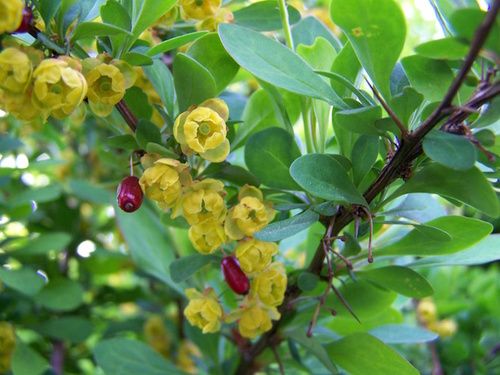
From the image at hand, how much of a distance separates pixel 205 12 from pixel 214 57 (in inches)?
3.2

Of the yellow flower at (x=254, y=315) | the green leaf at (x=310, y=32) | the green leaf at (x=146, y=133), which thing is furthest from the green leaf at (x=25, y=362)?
the green leaf at (x=310, y=32)

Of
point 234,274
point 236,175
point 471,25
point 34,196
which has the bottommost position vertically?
point 34,196

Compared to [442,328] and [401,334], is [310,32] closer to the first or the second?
[401,334]

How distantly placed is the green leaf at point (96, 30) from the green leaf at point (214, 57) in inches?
4.4

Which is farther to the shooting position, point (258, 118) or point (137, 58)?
point (258, 118)

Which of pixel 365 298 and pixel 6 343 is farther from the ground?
pixel 365 298

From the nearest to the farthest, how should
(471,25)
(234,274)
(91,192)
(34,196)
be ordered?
(471,25)
(234,274)
(34,196)
(91,192)

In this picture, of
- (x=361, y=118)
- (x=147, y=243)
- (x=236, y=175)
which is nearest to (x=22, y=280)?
(x=147, y=243)

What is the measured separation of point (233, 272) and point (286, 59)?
0.30 meters

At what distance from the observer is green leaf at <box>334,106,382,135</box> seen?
0.73 m

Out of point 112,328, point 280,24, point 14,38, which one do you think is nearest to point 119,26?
point 14,38

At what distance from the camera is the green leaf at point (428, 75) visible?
742 mm

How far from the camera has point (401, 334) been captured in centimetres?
110

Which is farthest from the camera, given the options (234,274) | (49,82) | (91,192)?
(91,192)
